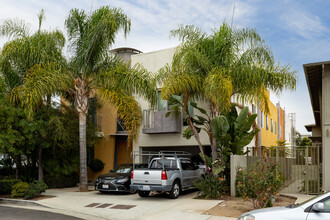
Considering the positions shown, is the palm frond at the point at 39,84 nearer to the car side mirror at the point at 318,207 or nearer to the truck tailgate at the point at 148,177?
the truck tailgate at the point at 148,177

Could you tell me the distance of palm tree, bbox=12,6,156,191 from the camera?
16.1 m

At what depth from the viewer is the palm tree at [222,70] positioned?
1472cm

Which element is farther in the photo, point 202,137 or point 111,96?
point 202,137

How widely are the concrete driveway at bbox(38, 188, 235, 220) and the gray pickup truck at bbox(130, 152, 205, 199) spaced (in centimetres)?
46

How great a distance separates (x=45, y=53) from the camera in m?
17.5

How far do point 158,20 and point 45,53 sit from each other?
7.53 metres

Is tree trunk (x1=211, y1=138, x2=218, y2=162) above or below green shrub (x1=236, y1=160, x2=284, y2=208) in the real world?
above

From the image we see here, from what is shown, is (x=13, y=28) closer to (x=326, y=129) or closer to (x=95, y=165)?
(x=95, y=165)

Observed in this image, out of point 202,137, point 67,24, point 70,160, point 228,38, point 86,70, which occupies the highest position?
point 67,24

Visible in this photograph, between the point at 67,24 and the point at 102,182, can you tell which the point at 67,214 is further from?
the point at 67,24

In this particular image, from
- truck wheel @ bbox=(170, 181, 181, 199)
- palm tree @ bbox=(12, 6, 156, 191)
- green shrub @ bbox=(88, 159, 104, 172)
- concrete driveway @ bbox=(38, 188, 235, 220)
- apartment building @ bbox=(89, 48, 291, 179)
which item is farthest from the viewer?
green shrub @ bbox=(88, 159, 104, 172)

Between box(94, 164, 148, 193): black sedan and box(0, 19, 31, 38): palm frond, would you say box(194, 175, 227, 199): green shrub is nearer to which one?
box(94, 164, 148, 193): black sedan

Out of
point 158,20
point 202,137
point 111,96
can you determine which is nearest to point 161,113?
point 202,137

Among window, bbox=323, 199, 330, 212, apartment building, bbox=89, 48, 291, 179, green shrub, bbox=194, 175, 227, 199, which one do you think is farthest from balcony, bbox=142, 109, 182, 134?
window, bbox=323, 199, 330, 212
